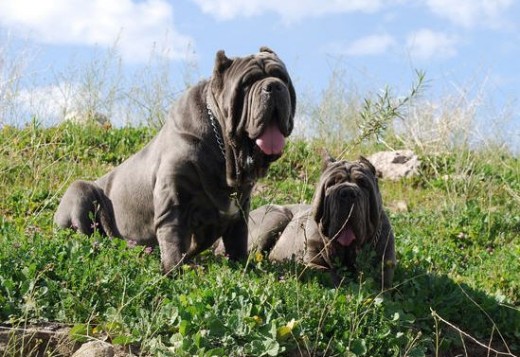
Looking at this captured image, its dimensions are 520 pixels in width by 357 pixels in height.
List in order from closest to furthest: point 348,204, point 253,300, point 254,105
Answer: point 253,300 → point 254,105 → point 348,204

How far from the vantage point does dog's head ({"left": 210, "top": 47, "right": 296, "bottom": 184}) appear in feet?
18.0

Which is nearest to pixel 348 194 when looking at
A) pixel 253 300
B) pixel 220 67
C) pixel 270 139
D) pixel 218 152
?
pixel 270 139

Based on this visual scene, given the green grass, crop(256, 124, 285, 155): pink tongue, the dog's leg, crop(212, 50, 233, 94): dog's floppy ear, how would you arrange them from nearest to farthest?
the green grass, crop(256, 124, 285, 155): pink tongue, crop(212, 50, 233, 94): dog's floppy ear, the dog's leg

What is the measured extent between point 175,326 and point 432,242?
431 cm

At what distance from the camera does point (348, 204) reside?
607cm

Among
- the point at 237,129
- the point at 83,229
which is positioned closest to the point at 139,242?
the point at 83,229

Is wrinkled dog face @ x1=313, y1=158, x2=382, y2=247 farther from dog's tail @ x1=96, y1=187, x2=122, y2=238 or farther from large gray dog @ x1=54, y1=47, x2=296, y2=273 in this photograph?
dog's tail @ x1=96, y1=187, x2=122, y2=238

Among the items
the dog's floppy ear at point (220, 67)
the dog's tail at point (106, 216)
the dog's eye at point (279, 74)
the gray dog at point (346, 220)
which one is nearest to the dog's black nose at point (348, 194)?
the gray dog at point (346, 220)

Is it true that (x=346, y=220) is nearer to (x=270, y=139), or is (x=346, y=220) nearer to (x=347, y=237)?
(x=347, y=237)

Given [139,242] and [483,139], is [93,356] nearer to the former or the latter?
[139,242]

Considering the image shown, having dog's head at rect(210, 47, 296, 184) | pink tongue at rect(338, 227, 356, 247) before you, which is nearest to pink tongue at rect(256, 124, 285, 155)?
dog's head at rect(210, 47, 296, 184)

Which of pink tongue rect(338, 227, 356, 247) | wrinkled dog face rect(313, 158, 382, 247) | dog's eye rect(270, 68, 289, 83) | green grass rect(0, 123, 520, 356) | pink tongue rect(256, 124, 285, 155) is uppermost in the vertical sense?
dog's eye rect(270, 68, 289, 83)

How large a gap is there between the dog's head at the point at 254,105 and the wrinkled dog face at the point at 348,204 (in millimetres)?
642

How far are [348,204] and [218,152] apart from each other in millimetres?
985
